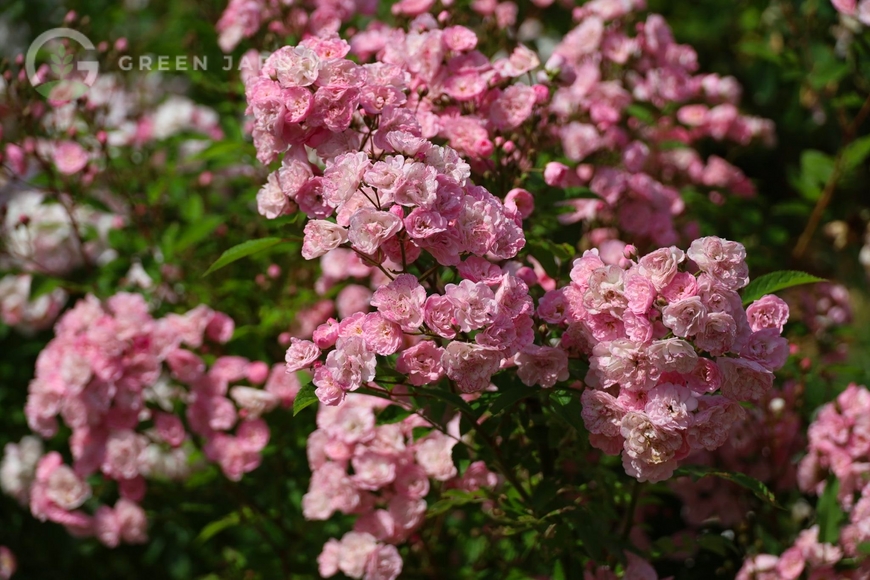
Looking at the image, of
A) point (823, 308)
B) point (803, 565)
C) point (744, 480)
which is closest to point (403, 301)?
point (744, 480)

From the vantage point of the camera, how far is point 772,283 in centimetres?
178

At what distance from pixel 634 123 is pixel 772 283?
1.61 metres

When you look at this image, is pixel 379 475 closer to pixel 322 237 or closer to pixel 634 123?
pixel 322 237

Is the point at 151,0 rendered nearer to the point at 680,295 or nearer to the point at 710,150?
the point at 710,150

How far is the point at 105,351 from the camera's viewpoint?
248cm

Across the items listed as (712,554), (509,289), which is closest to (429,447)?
(509,289)

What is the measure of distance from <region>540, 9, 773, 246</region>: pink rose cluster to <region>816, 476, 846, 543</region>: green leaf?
2.62 feet

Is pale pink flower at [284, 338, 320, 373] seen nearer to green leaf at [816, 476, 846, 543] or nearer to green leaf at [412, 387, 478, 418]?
green leaf at [412, 387, 478, 418]

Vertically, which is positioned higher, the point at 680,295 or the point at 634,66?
the point at 680,295

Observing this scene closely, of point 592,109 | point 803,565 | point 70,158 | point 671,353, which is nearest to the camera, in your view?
point 671,353

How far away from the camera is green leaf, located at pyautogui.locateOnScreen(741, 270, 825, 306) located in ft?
5.78

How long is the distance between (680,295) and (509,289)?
290mm

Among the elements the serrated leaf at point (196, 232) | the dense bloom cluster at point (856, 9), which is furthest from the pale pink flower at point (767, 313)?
the serrated leaf at point (196, 232)

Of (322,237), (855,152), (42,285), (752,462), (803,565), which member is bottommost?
(42,285)
